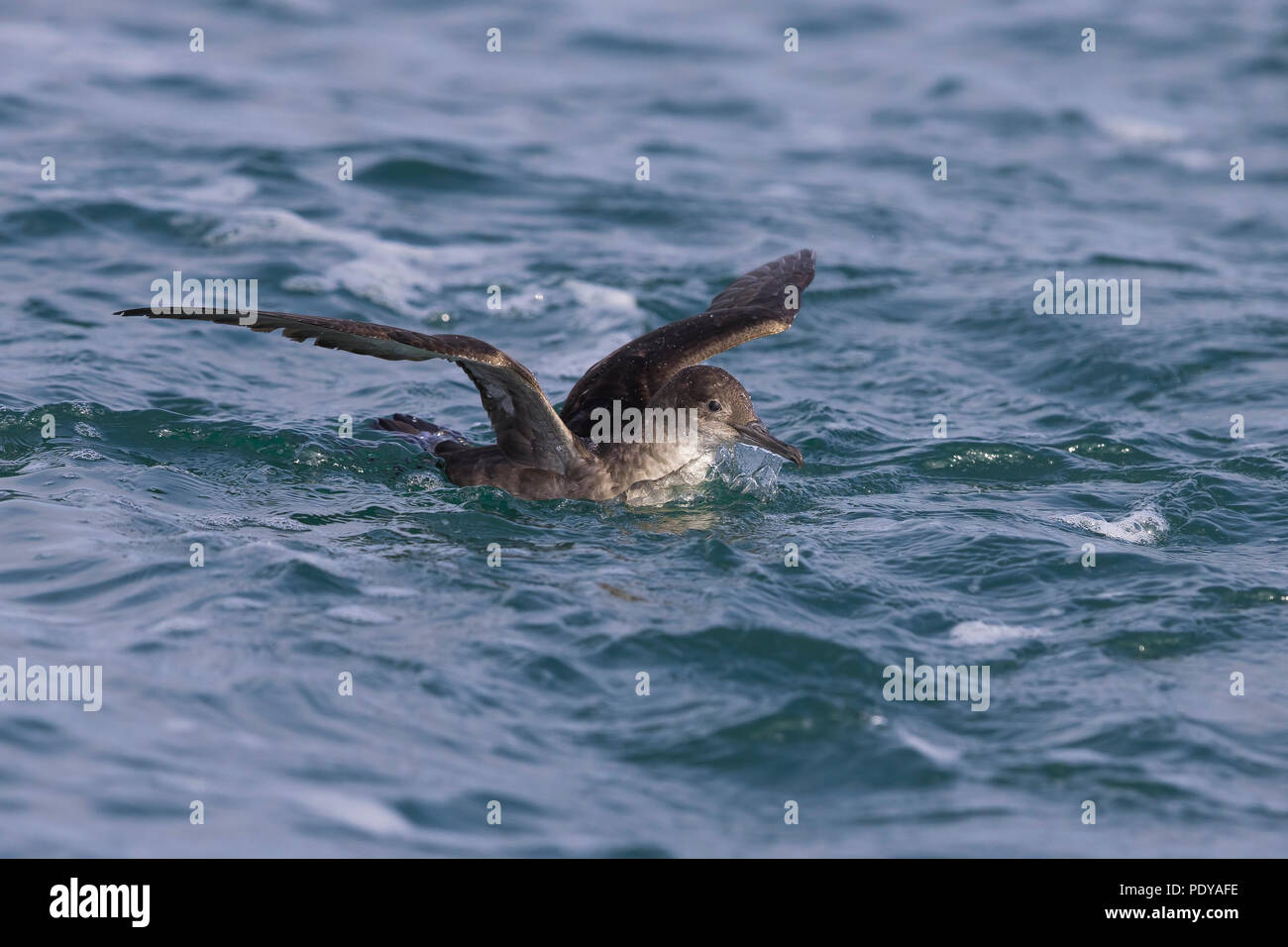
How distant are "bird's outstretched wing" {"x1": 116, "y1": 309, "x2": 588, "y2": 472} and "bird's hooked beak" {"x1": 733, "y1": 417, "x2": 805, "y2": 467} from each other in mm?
956

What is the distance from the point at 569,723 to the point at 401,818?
0.99 metres

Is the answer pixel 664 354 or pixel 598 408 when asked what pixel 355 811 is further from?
pixel 664 354

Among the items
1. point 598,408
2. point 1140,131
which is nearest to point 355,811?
point 598,408

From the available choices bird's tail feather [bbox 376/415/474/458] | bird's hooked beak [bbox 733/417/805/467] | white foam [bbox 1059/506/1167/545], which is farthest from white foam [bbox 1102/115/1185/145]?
bird's tail feather [bbox 376/415/474/458]

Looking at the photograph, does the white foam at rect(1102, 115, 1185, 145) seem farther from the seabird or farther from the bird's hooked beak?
the bird's hooked beak

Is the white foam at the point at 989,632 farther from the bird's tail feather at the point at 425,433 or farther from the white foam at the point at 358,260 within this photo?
the white foam at the point at 358,260

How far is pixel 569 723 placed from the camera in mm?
6445

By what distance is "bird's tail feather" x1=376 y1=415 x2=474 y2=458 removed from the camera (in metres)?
9.26

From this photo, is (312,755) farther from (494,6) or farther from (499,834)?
(494,6)

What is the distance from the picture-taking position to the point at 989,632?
7.42 metres

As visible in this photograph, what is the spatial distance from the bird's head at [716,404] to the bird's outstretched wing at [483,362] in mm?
674

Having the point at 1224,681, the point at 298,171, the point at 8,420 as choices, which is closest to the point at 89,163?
the point at 298,171

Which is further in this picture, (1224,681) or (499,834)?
(1224,681)
